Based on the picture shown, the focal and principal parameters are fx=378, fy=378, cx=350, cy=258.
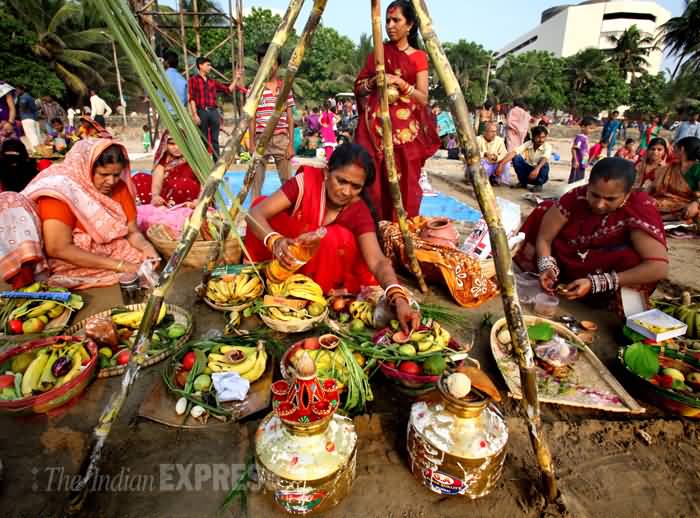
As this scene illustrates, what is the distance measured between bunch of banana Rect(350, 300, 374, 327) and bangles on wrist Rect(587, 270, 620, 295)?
1764mm

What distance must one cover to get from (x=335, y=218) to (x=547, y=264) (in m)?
1.81

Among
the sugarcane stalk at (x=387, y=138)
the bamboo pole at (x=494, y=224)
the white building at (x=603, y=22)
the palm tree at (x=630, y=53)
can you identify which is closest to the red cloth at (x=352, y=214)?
the sugarcane stalk at (x=387, y=138)

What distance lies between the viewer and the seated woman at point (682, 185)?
5.02 metres

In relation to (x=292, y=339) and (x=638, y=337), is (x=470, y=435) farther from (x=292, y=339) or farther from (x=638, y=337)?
(x=638, y=337)

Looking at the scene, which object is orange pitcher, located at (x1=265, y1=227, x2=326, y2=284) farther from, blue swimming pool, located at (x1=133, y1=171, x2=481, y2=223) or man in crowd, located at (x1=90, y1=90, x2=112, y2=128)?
man in crowd, located at (x1=90, y1=90, x2=112, y2=128)

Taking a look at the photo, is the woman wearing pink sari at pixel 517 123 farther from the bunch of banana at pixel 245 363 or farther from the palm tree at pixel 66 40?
the palm tree at pixel 66 40

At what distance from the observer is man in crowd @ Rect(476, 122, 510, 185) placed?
8014 millimetres

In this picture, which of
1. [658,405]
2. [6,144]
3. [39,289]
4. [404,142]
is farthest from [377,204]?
[6,144]

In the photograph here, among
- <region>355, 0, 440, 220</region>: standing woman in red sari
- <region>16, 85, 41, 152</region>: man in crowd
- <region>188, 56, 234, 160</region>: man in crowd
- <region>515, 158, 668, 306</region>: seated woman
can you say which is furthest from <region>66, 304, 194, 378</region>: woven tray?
<region>16, 85, 41, 152</region>: man in crowd

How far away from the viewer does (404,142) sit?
3758 millimetres

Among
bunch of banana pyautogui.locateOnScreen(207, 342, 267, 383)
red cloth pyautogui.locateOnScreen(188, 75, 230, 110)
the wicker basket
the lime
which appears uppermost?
red cloth pyautogui.locateOnScreen(188, 75, 230, 110)

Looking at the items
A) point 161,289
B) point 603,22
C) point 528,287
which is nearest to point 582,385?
point 528,287

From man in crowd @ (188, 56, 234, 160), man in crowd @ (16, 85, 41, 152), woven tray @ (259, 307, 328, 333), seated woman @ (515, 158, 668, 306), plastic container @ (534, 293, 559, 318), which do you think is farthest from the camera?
man in crowd @ (16, 85, 41, 152)

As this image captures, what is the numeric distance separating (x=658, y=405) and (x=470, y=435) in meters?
1.44
